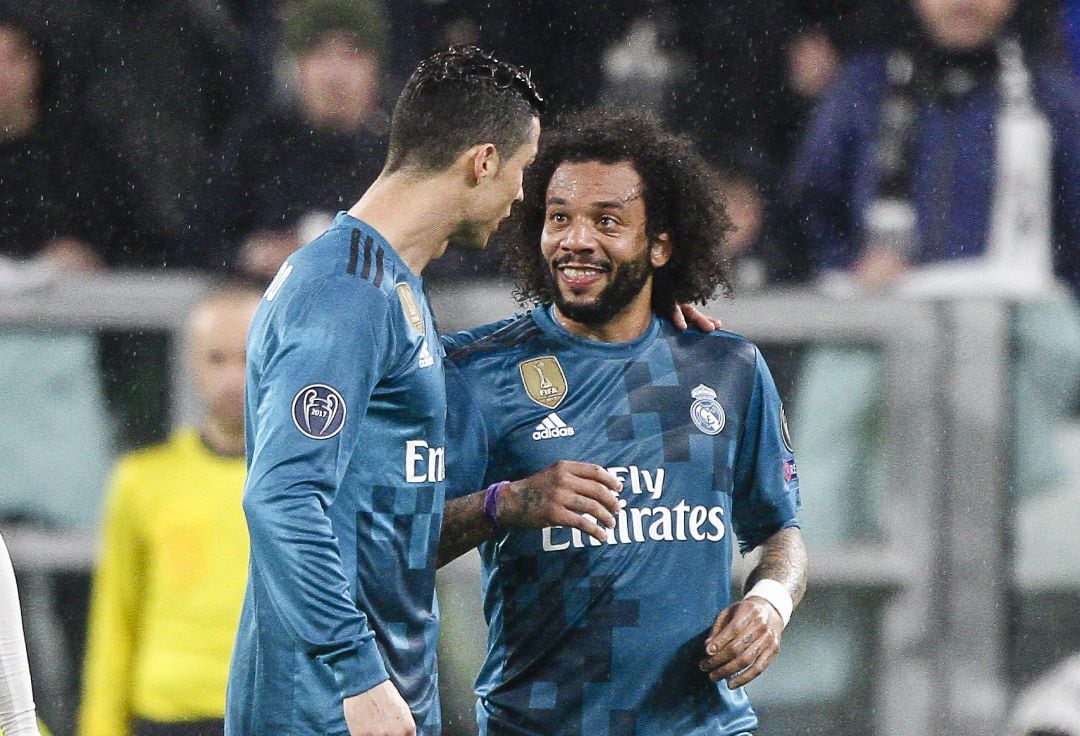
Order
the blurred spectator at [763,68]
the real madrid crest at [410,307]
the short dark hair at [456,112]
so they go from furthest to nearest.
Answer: the blurred spectator at [763,68]
the short dark hair at [456,112]
the real madrid crest at [410,307]

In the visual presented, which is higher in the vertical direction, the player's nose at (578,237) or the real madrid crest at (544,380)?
the player's nose at (578,237)

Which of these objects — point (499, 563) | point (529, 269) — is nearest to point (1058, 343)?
point (529, 269)

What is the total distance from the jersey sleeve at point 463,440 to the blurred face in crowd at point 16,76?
2.98m

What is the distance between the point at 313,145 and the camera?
5.09m

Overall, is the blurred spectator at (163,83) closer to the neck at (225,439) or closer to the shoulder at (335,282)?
the neck at (225,439)

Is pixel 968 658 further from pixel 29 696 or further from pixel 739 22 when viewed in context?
pixel 29 696

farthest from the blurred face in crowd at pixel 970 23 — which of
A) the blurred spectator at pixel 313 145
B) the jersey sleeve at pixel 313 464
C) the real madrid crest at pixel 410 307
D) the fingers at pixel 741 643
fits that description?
the jersey sleeve at pixel 313 464

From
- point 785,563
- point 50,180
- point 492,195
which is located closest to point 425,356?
point 492,195

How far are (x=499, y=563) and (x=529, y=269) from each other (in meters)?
0.64

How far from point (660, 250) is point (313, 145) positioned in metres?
2.17

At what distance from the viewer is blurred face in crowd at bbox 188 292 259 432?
4402 millimetres

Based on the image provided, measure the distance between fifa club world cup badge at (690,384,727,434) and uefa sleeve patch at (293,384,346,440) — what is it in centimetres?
85

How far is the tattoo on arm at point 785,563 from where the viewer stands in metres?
3.02

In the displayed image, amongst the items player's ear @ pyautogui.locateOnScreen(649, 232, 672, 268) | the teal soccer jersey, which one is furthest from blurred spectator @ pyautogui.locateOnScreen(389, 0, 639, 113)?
the teal soccer jersey
